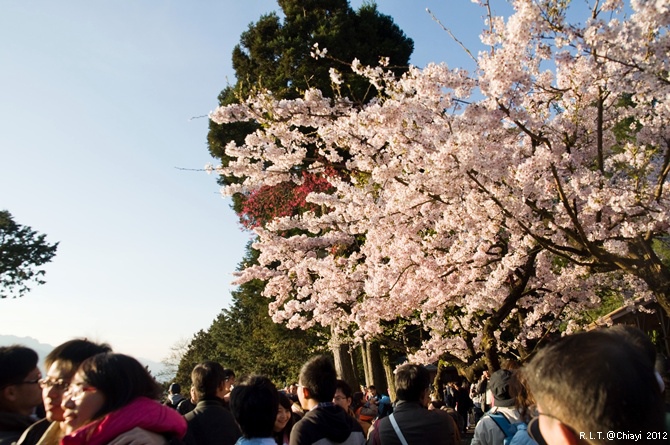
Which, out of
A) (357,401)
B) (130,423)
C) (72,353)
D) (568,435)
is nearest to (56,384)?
(72,353)

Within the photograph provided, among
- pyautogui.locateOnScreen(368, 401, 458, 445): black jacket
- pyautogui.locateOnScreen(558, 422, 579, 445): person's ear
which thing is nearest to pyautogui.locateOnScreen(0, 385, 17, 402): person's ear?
pyautogui.locateOnScreen(368, 401, 458, 445): black jacket

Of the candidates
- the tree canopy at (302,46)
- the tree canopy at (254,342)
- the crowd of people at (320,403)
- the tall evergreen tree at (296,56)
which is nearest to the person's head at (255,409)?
the crowd of people at (320,403)

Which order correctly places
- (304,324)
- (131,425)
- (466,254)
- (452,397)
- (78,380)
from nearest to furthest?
(131,425) → (78,380) → (466,254) → (304,324) → (452,397)

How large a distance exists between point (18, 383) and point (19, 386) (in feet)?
0.05

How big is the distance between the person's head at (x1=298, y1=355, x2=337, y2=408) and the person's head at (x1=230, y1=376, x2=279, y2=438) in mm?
623

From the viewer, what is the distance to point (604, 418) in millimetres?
1527

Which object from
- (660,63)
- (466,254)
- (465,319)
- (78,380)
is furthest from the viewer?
(465,319)

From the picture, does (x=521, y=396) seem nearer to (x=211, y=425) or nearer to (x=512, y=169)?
(x=211, y=425)

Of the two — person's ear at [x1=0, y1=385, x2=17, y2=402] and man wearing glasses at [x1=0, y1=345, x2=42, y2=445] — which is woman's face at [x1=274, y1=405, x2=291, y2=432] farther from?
person's ear at [x1=0, y1=385, x2=17, y2=402]

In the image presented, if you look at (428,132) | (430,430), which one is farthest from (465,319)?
(430,430)

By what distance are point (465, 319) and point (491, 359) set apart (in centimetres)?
145

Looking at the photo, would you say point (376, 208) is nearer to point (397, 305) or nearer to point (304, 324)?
point (397, 305)

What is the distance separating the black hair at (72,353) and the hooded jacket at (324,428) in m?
1.38

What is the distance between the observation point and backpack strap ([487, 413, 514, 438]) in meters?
3.69
